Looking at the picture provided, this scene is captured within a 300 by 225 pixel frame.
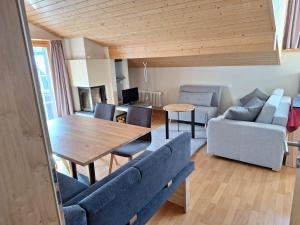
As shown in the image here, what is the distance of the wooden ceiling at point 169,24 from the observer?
269 centimetres

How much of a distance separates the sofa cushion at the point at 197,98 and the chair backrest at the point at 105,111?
239cm

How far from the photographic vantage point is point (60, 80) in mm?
4465

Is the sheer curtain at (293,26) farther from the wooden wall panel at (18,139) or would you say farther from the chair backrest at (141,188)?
the wooden wall panel at (18,139)

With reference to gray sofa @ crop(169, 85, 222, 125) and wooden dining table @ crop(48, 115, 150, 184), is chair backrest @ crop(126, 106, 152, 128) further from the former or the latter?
gray sofa @ crop(169, 85, 222, 125)

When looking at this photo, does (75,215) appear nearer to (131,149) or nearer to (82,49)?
(131,149)

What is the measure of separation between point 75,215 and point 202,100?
162 inches

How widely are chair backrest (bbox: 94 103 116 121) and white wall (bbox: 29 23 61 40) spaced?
2020 millimetres

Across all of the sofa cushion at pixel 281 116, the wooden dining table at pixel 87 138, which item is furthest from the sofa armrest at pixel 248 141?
the wooden dining table at pixel 87 138

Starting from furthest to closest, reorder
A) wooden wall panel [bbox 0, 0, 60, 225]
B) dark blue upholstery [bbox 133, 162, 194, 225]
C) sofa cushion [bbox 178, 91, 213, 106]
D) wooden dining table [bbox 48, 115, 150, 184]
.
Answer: sofa cushion [bbox 178, 91, 213, 106]
wooden dining table [bbox 48, 115, 150, 184]
dark blue upholstery [bbox 133, 162, 194, 225]
wooden wall panel [bbox 0, 0, 60, 225]

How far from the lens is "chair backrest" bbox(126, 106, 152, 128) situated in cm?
285

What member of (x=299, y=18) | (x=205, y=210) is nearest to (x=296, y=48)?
(x=299, y=18)

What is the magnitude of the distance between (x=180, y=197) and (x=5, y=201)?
6.35ft

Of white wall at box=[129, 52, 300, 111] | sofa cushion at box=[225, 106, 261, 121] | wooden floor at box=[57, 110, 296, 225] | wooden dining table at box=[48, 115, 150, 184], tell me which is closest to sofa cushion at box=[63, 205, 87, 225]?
wooden dining table at box=[48, 115, 150, 184]

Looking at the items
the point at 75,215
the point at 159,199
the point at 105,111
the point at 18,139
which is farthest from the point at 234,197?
the point at 18,139
